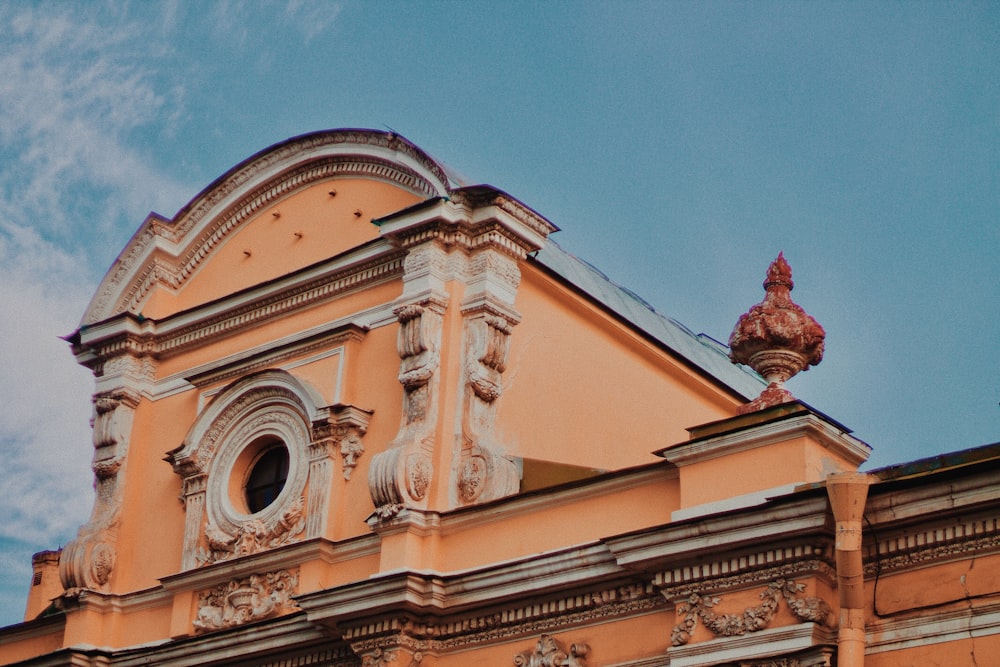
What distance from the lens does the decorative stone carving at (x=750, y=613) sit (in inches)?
446

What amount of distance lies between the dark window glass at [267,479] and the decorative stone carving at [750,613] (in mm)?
5202

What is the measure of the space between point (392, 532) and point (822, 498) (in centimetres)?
425

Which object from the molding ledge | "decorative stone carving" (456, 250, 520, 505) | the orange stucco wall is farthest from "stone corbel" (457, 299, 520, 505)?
the molding ledge

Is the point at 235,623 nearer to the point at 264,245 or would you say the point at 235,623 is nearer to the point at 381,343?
the point at 381,343

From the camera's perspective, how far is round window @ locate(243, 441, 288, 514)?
15961mm

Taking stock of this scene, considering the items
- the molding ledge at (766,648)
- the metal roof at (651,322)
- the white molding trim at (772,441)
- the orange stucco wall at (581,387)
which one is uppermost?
the metal roof at (651,322)

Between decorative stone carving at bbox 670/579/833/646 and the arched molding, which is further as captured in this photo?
the arched molding

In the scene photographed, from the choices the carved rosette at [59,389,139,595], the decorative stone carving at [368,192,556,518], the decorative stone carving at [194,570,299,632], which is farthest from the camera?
the carved rosette at [59,389,139,595]

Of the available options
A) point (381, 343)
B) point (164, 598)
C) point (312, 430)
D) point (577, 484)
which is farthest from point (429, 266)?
point (164, 598)

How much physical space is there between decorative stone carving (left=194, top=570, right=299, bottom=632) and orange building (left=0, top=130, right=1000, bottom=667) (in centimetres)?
3

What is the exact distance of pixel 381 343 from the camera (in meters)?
15.6

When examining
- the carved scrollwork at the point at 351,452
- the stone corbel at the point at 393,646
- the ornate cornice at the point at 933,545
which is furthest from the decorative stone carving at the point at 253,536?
the ornate cornice at the point at 933,545

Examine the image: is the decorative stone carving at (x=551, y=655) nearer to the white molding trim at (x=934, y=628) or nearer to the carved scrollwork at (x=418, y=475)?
the carved scrollwork at (x=418, y=475)

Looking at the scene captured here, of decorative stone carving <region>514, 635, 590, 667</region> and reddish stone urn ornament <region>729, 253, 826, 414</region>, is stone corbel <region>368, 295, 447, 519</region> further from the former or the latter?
reddish stone urn ornament <region>729, 253, 826, 414</region>
